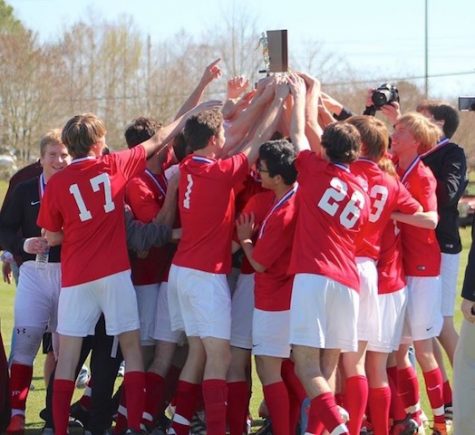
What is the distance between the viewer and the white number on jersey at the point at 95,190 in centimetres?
664

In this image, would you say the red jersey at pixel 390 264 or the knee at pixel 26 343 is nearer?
the red jersey at pixel 390 264

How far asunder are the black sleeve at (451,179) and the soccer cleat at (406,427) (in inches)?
62.9

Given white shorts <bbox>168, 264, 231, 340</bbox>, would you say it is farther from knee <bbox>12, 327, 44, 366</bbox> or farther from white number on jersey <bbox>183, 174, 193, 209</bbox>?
knee <bbox>12, 327, 44, 366</bbox>

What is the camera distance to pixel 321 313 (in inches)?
243

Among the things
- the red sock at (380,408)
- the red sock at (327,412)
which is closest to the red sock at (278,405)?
the red sock at (327,412)

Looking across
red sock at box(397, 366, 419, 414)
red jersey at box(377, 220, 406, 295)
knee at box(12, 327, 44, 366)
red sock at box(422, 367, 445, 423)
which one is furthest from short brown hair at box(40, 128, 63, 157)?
red sock at box(422, 367, 445, 423)

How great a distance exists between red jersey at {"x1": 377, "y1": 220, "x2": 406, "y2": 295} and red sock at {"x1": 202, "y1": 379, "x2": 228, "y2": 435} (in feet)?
4.15

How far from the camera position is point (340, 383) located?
684 cm

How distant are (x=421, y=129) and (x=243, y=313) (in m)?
1.80

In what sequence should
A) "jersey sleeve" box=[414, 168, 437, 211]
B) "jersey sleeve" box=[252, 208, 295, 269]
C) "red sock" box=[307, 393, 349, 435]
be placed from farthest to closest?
"jersey sleeve" box=[414, 168, 437, 211] → "jersey sleeve" box=[252, 208, 295, 269] → "red sock" box=[307, 393, 349, 435]

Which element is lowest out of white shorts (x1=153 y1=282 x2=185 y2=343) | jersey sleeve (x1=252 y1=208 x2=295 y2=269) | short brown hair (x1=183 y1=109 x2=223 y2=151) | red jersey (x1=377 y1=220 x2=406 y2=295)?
white shorts (x1=153 y1=282 x2=185 y2=343)

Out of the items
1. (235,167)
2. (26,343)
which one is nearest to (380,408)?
(235,167)

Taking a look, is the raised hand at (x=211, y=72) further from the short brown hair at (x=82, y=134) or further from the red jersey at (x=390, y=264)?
the red jersey at (x=390, y=264)

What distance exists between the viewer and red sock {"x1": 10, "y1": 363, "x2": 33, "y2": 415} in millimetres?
7133
